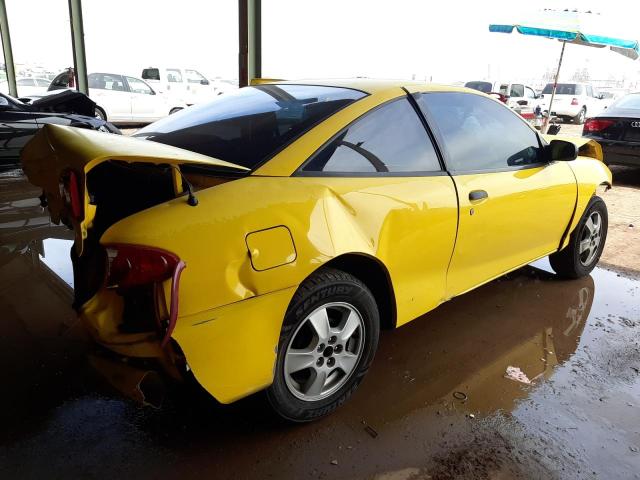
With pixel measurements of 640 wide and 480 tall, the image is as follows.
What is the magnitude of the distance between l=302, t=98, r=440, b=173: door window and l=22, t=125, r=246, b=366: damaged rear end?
0.44m

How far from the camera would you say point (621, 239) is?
5.08 metres

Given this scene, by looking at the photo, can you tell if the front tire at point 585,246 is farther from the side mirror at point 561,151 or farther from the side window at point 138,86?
the side window at point 138,86

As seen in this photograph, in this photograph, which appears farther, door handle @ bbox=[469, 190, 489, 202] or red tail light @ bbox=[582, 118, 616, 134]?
red tail light @ bbox=[582, 118, 616, 134]

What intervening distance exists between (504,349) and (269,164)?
73.1 inches

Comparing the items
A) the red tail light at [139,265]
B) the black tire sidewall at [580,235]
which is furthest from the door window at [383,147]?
the black tire sidewall at [580,235]

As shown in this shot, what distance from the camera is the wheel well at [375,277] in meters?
2.21

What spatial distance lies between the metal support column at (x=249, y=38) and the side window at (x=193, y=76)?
8341 millimetres

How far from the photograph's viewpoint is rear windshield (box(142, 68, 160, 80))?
14.7m

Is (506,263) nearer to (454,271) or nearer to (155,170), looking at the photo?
(454,271)

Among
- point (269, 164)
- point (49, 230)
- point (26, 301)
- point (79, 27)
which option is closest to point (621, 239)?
point (269, 164)

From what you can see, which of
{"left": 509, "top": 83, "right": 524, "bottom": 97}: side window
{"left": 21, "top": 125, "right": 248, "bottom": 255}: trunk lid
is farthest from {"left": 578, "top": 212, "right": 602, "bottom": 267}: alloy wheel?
{"left": 509, "top": 83, "right": 524, "bottom": 97}: side window

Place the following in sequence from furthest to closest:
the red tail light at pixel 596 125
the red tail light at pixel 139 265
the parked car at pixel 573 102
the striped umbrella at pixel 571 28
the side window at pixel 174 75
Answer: the parked car at pixel 573 102
the side window at pixel 174 75
the striped umbrella at pixel 571 28
the red tail light at pixel 596 125
the red tail light at pixel 139 265

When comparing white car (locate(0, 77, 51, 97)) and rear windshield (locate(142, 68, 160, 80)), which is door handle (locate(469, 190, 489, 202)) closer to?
rear windshield (locate(142, 68, 160, 80))

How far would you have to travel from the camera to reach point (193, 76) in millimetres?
15320
